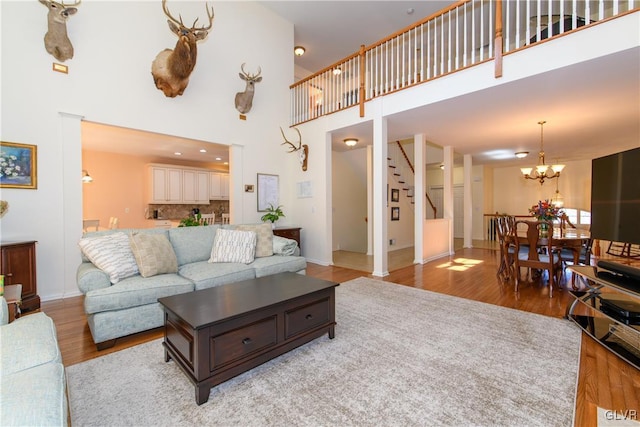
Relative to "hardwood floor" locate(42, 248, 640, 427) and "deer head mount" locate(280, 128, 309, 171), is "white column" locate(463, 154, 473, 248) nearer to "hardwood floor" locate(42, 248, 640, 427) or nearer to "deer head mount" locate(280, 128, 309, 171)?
"hardwood floor" locate(42, 248, 640, 427)

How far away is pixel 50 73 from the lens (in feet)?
11.0

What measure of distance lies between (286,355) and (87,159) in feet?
25.7

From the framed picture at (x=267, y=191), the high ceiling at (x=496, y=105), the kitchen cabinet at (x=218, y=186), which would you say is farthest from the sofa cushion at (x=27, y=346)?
the kitchen cabinet at (x=218, y=186)

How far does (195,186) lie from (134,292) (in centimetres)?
650

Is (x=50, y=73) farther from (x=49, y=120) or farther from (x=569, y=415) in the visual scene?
(x=569, y=415)

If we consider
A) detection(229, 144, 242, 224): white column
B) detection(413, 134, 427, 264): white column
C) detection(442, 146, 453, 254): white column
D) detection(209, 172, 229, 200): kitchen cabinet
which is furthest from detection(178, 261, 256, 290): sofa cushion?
detection(209, 172, 229, 200): kitchen cabinet

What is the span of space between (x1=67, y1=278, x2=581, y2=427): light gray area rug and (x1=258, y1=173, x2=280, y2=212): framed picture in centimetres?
354

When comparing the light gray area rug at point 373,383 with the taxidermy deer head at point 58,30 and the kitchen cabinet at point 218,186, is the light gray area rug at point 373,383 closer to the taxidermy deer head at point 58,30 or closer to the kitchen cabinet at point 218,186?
the taxidermy deer head at point 58,30

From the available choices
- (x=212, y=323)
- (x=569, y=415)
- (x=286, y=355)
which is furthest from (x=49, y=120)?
(x=569, y=415)

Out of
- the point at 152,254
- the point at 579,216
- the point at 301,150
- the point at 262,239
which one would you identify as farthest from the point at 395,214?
the point at 579,216

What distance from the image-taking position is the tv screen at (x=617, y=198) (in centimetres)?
213

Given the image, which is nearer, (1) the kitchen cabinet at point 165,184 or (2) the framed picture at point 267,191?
(2) the framed picture at point 267,191

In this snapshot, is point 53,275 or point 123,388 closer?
point 123,388

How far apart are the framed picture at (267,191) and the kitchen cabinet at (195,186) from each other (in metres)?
3.72
